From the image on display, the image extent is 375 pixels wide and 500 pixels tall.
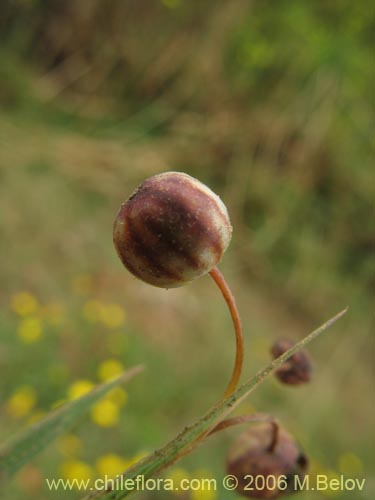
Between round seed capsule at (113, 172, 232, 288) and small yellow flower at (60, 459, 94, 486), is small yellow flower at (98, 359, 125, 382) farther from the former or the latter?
round seed capsule at (113, 172, 232, 288)

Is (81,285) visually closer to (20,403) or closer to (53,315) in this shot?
(53,315)

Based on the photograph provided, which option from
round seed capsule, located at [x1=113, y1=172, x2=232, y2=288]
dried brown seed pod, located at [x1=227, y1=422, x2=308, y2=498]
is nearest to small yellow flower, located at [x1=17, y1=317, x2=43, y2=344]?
dried brown seed pod, located at [x1=227, y1=422, x2=308, y2=498]

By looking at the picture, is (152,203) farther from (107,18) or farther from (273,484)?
(107,18)

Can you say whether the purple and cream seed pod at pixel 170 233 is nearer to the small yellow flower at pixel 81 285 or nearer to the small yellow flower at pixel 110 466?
the small yellow flower at pixel 110 466

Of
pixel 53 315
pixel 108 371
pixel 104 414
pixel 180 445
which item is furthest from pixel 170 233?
pixel 53 315

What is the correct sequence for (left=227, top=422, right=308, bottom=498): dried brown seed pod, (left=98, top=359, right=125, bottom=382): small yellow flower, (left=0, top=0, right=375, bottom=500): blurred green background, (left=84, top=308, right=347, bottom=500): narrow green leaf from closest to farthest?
(left=84, top=308, right=347, bottom=500): narrow green leaf → (left=227, top=422, right=308, bottom=498): dried brown seed pod → (left=98, top=359, right=125, bottom=382): small yellow flower → (left=0, top=0, right=375, bottom=500): blurred green background

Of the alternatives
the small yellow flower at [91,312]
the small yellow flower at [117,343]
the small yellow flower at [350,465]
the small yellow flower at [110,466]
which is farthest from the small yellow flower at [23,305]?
the small yellow flower at [350,465]

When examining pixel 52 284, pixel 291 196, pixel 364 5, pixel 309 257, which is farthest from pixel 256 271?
pixel 364 5
